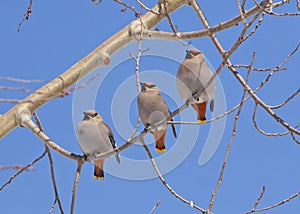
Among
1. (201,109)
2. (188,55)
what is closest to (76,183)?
(201,109)

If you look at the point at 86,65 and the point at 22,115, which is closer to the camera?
the point at 22,115

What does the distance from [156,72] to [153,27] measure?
2.37ft

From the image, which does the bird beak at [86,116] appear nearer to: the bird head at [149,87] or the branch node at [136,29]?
the bird head at [149,87]

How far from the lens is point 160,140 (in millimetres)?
3680

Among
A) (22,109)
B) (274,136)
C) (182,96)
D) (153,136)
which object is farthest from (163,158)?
(22,109)

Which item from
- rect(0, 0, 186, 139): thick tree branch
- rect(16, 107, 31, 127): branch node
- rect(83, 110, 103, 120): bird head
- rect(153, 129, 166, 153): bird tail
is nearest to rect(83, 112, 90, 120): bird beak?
rect(83, 110, 103, 120): bird head

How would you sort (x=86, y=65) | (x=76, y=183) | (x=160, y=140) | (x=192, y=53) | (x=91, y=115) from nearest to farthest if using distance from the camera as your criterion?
1. (x=76, y=183)
2. (x=86, y=65)
3. (x=160, y=140)
4. (x=192, y=53)
5. (x=91, y=115)

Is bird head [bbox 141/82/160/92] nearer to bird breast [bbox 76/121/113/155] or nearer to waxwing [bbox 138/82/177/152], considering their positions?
waxwing [bbox 138/82/177/152]

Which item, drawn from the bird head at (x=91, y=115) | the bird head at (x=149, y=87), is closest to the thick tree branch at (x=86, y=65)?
the bird head at (x=149, y=87)

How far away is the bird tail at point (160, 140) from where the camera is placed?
3641 millimetres

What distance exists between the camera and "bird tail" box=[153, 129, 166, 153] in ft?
11.9

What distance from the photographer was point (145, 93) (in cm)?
405

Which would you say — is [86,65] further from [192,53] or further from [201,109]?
[192,53]

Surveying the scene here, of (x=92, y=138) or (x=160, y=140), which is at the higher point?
(x=92, y=138)
